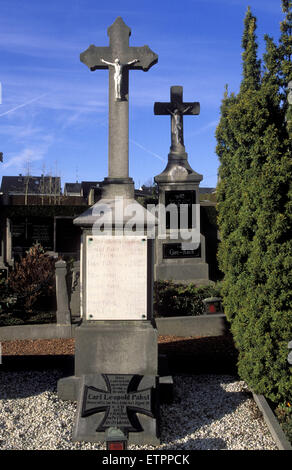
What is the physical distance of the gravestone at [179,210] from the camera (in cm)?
1191

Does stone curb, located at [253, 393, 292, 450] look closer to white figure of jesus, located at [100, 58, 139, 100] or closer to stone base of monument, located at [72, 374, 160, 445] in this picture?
stone base of monument, located at [72, 374, 160, 445]

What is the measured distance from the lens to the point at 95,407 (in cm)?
402

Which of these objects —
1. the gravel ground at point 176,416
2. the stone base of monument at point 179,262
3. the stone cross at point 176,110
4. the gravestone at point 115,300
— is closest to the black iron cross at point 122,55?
the gravestone at point 115,300

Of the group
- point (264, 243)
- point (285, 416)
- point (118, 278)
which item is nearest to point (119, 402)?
point (118, 278)

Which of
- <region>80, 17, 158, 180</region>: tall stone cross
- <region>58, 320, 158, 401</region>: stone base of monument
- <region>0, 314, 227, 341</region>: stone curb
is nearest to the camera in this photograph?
<region>58, 320, 158, 401</region>: stone base of monument

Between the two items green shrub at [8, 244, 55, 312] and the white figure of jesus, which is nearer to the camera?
the white figure of jesus

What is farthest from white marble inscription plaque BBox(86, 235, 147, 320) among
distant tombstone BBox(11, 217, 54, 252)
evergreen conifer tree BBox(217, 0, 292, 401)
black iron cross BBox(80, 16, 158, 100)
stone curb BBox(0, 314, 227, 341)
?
distant tombstone BBox(11, 217, 54, 252)

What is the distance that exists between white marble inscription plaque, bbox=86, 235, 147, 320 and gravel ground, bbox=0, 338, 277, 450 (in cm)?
104

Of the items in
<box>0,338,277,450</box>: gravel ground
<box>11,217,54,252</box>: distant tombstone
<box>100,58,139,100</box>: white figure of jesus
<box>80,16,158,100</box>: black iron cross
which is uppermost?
<box>80,16,158,100</box>: black iron cross

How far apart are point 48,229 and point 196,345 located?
38.2 feet

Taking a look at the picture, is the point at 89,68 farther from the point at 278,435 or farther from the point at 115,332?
the point at 278,435

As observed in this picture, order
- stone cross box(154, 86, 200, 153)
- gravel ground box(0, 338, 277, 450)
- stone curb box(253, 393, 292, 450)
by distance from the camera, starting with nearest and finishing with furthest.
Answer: stone curb box(253, 393, 292, 450) < gravel ground box(0, 338, 277, 450) < stone cross box(154, 86, 200, 153)

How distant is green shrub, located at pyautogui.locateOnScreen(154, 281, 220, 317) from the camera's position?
8133 mm

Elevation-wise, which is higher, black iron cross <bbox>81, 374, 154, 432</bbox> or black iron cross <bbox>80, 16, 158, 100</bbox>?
black iron cross <bbox>80, 16, 158, 100</bbox>
